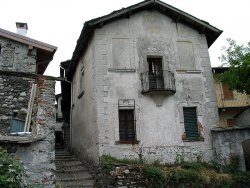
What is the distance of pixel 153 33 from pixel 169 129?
4.97 metres

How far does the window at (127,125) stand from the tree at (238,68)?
502 centimetres

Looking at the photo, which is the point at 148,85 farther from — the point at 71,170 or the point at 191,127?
the point at 71,170

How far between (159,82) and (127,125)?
2.62 m

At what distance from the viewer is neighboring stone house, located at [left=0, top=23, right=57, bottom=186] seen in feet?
26.2

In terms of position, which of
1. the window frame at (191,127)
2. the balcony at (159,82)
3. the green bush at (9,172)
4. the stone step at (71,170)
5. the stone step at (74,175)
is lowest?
the stone step at (74,175)

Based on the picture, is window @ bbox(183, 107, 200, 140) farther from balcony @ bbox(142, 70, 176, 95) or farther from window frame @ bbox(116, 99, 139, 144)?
window frame @ bbox(116, 99, 139, 144)

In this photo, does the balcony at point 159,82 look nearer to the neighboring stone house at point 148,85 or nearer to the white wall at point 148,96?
the neighboring stone house at point 148,85

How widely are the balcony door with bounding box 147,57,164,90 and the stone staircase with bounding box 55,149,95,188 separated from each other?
505 cm

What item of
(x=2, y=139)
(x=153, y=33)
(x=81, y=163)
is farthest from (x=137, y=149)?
(x=2, y=139)

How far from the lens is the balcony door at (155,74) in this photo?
1497cm

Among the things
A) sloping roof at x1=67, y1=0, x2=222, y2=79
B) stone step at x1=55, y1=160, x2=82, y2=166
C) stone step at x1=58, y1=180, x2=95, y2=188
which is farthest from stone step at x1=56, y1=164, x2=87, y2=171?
sloping roof at x1=67, y1=0, x2=222, y2=79

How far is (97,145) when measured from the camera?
13812mm

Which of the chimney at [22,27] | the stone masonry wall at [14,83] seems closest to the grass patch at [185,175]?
the stone masonry wall at [14,83]

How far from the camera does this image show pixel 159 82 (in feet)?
49.4
